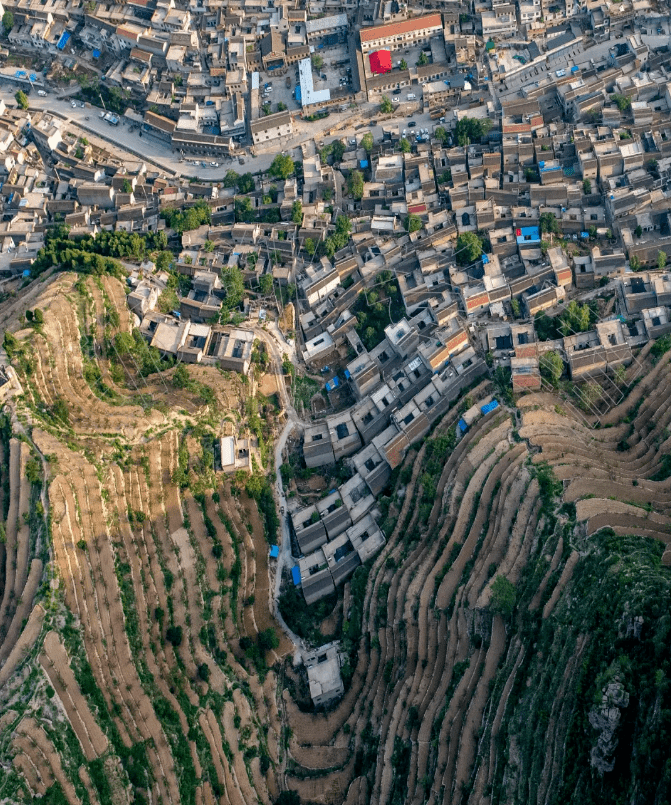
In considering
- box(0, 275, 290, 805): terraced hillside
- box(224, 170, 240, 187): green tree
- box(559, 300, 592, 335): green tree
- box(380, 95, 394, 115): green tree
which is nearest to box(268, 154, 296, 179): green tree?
box(224, 170, 240, 187): green tree

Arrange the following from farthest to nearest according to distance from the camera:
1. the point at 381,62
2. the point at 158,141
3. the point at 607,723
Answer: the point at 158,141 < the point at 381,62 < the point at 607,723

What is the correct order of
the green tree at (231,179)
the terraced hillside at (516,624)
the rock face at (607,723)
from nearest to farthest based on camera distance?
the rock face at (607,723) → the terraced hillside at (516,624) → the green tree at (231,179)

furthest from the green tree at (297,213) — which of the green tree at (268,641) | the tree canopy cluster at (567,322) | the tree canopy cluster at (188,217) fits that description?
the green tree at (268,641)

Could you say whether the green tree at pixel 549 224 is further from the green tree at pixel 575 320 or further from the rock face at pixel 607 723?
the rock face at pixel 607 723

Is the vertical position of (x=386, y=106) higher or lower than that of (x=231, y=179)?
higher

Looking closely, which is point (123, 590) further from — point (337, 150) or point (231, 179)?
point (337, 150)

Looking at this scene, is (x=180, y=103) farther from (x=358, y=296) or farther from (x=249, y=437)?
(x=249, y=437)

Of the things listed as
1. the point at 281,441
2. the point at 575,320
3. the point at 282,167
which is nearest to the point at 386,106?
the point at 282,167
